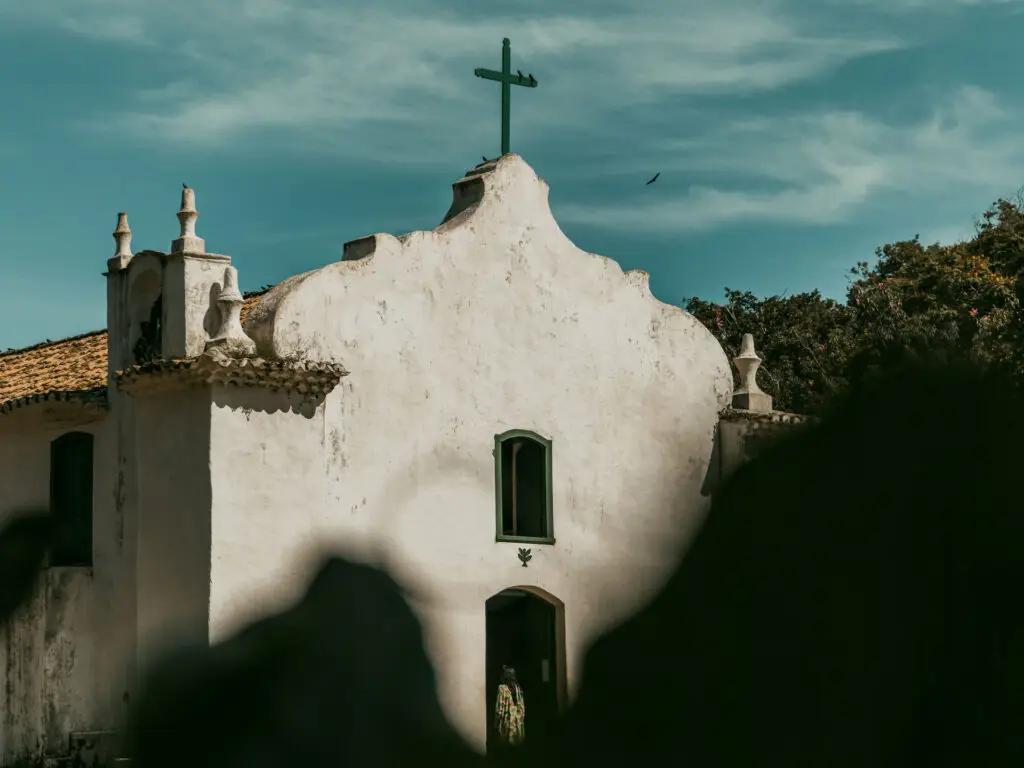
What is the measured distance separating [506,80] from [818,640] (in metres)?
17.4

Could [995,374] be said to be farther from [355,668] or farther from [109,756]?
[355,668]

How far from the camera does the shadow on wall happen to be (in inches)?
83.5

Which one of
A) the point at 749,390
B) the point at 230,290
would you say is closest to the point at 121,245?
the point at 230,290

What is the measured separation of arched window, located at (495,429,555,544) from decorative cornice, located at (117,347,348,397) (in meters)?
2.74

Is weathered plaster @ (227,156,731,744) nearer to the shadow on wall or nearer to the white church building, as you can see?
the white church building

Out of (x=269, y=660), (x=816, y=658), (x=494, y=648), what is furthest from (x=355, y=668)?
(x=494, y=648)

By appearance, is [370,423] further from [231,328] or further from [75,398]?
[75,398]

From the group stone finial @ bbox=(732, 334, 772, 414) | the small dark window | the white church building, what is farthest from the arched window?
the small dark window

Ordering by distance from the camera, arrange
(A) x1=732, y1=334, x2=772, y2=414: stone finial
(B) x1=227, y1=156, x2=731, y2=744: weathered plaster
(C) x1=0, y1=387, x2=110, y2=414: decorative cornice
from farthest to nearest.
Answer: (A) x1=732, y1=334, x2=772, y2=414: stone finial < (C) x1=0, y1=387, x2=110, y2=414: decorative cornice < (B) x1=227, y1=156, x2=731, y2=744: weathered plaster

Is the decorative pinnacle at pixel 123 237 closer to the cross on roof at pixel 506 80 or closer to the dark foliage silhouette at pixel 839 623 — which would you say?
the cross on roof at pixel 506 80

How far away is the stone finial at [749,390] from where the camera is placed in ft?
66.3

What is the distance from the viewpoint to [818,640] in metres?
2.15

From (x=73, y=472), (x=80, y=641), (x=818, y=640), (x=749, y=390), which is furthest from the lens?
(x=749, y=390)

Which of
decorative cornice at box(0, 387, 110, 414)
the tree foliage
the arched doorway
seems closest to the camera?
decorative cornice at box(0, 387, 110, 414)
